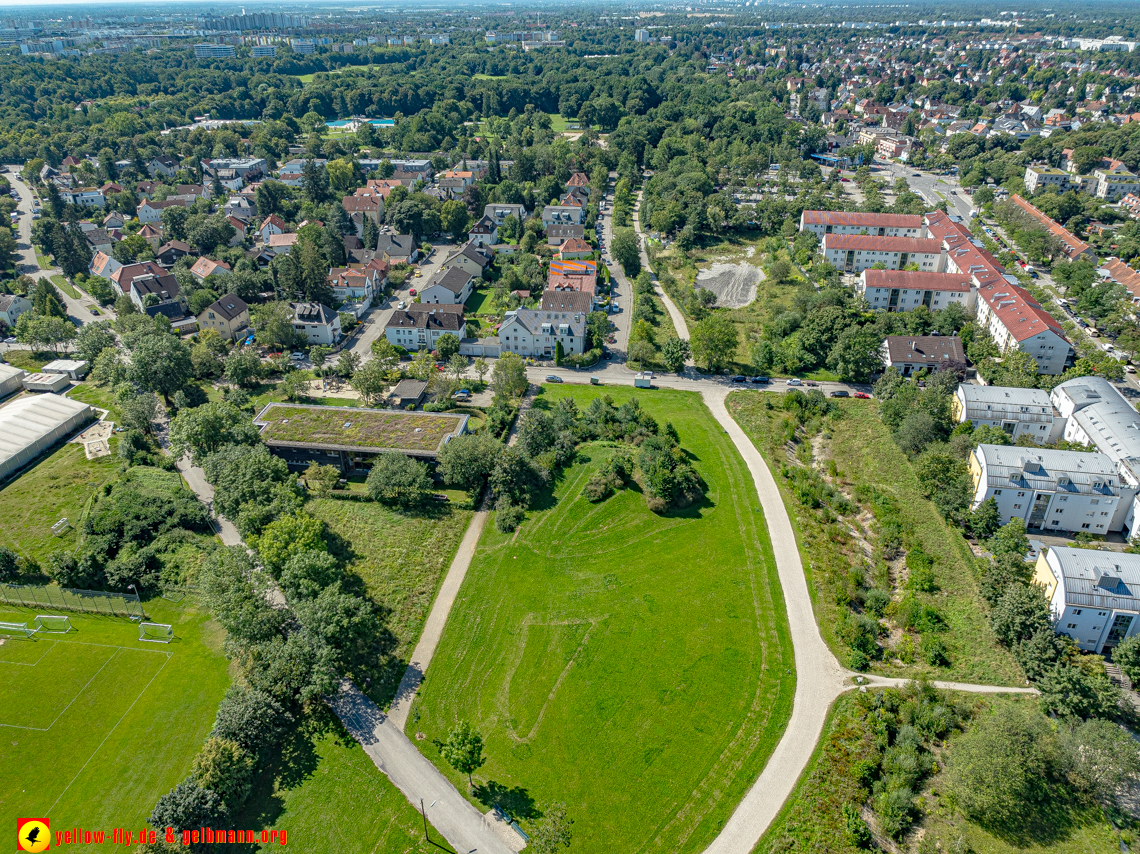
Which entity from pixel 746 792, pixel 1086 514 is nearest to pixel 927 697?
pixel 746 792

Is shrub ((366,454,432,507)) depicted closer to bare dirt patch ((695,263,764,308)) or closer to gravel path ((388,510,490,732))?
gravel path ((388,510,490,732))

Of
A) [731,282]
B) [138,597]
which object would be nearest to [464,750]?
[138,597]

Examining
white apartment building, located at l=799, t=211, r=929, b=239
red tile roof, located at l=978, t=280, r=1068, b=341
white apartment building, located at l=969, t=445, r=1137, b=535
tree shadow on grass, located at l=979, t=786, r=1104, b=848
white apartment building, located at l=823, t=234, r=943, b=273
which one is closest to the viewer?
tree shadow on grass, located at l=979, t=786, r=1104, b=848

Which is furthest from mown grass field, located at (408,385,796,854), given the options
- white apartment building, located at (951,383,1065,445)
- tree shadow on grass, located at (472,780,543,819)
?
white apartment building, located at (951,383,1065,445)

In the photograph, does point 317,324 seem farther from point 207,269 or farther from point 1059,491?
point 1059,491

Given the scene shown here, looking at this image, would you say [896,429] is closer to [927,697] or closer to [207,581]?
[927,697]

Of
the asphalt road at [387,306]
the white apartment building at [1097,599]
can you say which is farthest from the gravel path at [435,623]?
the white apartment building at [1097,599]

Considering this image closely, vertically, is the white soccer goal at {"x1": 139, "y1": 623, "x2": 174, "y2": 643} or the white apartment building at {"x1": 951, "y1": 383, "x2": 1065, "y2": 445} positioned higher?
the white apartment building at {"x1": 951, "y1": 383, "x2": 1065, "y2": 445}
